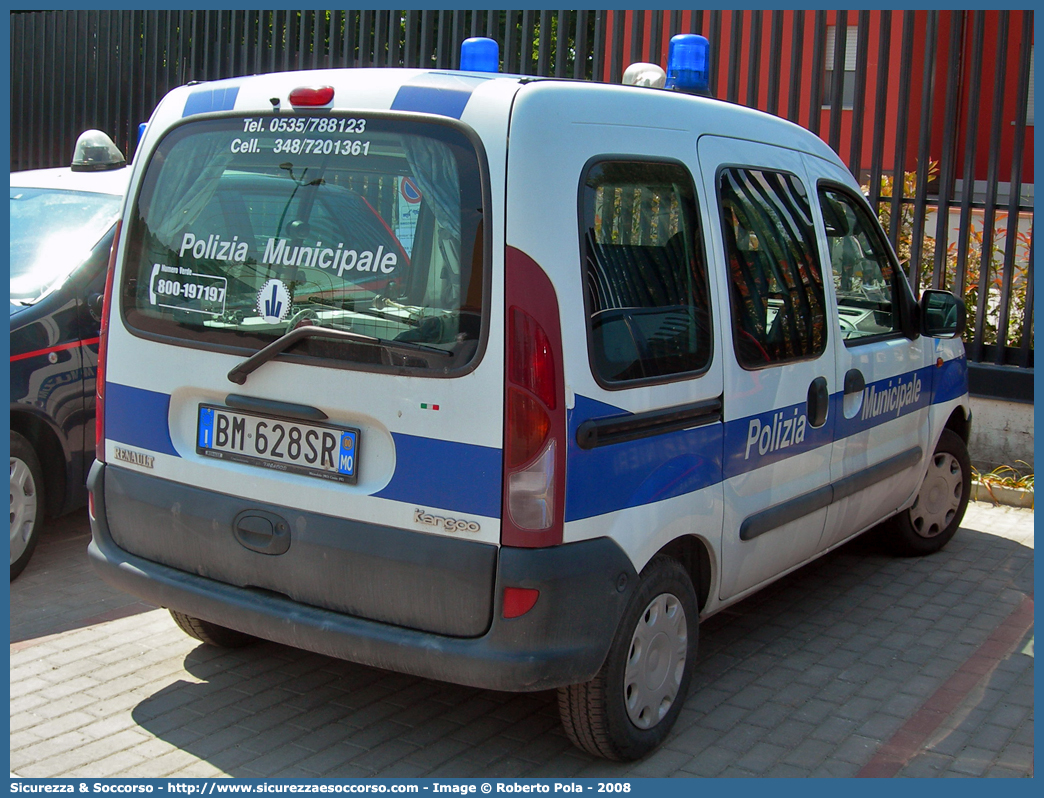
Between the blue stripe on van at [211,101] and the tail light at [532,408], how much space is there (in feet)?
3.72

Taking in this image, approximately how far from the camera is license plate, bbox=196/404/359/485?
3.16 metres

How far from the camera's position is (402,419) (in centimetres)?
305

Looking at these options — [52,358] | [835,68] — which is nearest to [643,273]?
[52,358]

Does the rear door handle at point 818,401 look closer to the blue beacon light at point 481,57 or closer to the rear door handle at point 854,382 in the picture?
the rear door handle at point 854,382

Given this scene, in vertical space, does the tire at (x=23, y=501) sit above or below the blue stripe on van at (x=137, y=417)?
below

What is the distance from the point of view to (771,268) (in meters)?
3.97

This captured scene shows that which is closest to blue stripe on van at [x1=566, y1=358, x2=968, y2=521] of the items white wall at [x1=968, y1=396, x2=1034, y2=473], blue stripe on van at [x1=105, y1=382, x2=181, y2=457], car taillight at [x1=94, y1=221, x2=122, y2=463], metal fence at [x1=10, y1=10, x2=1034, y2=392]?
blue stripe on van at [x1=105, y1=382, x2=181, y2=457]

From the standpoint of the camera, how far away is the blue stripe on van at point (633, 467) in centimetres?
302

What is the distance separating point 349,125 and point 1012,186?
5.67m

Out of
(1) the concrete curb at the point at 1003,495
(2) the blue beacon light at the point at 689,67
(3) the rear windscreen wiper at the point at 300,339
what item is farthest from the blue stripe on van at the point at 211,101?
(1) the concrete curb at the point at 1003,495

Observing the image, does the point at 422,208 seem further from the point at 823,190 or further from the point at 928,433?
the point at 928,433

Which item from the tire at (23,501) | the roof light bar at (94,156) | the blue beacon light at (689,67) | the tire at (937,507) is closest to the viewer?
the blue beacon light at (689,67)

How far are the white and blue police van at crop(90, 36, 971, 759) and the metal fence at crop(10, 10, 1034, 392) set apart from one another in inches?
160

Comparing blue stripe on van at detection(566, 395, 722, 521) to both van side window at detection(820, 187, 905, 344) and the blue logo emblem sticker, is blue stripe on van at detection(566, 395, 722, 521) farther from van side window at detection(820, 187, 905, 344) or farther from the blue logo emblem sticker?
van side window at detection(820, 187, 905, 344)
